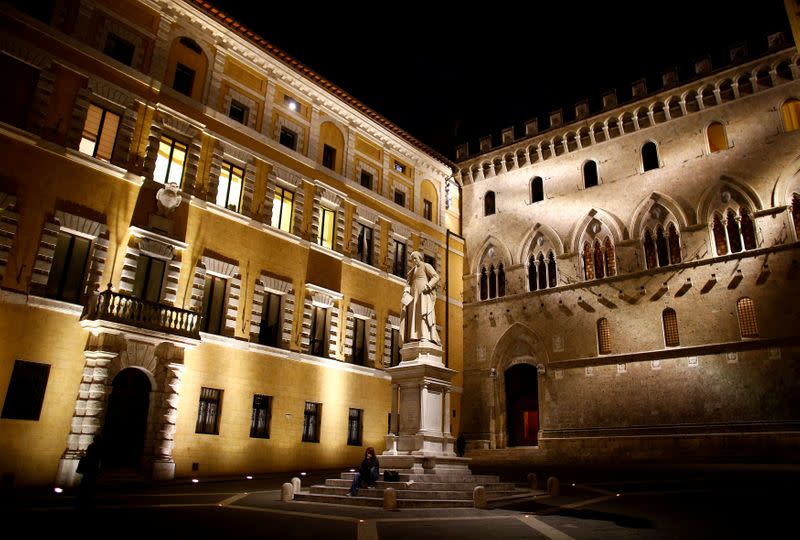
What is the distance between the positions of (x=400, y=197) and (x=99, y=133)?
15.4 metres

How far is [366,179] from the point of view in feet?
92.5

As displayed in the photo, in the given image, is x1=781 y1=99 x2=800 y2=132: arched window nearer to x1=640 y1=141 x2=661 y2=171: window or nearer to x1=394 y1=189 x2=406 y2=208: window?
x1=640 y1=141 x2=661 y2=171: window

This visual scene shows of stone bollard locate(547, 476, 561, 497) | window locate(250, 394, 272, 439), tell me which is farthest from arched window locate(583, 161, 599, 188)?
window locate(250, 394, 272, 439)

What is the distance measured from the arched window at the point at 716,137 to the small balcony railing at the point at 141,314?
24.0 metres

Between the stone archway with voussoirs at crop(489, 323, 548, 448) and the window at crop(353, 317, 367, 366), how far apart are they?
8301 mm

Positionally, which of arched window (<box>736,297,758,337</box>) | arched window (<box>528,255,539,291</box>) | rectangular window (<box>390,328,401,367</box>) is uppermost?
arched window (<box>528,255,539,291</box>)

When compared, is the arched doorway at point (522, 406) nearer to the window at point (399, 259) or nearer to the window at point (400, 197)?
the window at point (399, 259)

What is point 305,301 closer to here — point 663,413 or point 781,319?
point 663,413

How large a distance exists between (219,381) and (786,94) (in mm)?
26686

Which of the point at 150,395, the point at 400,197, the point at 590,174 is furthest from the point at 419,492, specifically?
the point at 590,174

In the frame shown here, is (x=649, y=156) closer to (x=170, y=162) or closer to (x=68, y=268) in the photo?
(x=170, y=162)

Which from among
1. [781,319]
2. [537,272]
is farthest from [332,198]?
[781,319]

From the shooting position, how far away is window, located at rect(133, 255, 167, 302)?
18391mm

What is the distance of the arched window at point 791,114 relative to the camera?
23719mm
